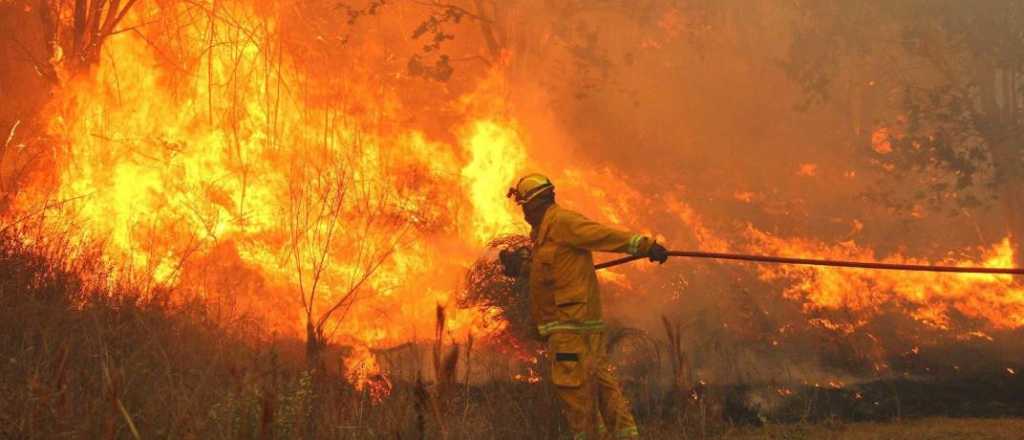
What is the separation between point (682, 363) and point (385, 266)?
6819 millimetres

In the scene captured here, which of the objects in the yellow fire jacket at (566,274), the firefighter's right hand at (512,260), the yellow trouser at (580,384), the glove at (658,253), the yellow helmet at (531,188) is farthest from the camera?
the firefighter's right hand at (512,260)

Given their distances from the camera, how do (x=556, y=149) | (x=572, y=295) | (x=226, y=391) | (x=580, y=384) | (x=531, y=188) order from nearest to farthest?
(x=226, y=391) < (x=580, y=384) < (x=572, y=295) < (x=531, y=188) < (x=556, y=149)

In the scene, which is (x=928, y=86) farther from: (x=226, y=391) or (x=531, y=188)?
(x=226, y=391)

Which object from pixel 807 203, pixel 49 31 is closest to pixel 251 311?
pixel 49 31

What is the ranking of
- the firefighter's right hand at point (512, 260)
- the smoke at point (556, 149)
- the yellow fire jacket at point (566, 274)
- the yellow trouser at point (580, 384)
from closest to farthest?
the yellow trouser at point (580, 384) < the yellow fire jacket at point (566, 274) < the firefighter's right hand at point (512, 260) < the smoke at point (556, 149)

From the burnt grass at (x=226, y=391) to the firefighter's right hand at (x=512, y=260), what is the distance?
2.60 feet

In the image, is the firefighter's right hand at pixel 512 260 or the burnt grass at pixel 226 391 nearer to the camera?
the burnt grass at pixel 226 391

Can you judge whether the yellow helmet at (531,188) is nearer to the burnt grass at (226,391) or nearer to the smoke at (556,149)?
the burnt grass at (226,391)

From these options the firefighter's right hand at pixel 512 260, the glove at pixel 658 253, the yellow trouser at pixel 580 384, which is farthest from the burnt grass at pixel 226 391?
the glove at pixel 658 253

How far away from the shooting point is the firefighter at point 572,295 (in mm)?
5523

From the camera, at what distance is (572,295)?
18.9 ft

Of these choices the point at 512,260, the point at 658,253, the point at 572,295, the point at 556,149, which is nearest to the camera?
the point at 658,253

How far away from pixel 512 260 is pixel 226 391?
7.26 ft

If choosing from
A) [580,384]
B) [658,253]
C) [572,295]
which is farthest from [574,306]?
[658,253]
